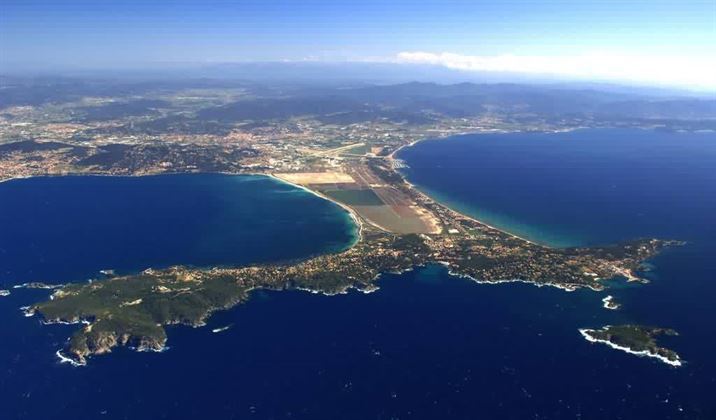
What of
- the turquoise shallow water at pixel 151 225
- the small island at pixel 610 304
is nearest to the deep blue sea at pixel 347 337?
the turquoise shallow water at pixel 151 225

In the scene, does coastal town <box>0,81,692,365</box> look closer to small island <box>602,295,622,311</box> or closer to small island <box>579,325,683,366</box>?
small island <box>602,295,622,311</box>

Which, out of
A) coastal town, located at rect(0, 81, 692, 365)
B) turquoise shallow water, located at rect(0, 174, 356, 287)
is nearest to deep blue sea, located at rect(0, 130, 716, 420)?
turquoise shallow water, located at rect(0, 174, 356, 287)

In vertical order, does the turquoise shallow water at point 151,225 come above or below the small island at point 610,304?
above

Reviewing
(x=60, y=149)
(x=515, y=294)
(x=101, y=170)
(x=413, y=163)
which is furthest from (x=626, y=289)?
(x=60, y=149)

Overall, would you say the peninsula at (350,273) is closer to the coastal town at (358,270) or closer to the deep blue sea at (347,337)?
the coastal town at (358,270)

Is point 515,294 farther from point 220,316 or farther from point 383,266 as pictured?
point 220,316

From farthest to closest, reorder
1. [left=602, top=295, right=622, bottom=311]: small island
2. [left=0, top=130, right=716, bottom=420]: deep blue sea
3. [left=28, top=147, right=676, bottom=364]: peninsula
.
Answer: [left=602, top=295, right=622, bottom=311]: small island
[left=28, top=147, right=676, bottom=364]: peninsula
[left=0, top=130, right=716, bottom=420]: deep blue sea

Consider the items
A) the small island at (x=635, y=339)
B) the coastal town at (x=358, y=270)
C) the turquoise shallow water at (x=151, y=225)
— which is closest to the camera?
the small island at (x=635, y=339)
